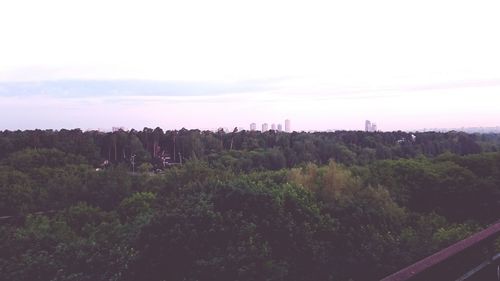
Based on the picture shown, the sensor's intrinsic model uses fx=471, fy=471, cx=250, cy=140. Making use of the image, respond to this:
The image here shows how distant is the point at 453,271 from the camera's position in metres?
2.28

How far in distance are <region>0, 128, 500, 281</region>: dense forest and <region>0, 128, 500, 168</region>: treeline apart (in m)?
0.89

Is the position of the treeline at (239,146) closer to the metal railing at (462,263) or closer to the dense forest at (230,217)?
the dense forest at (230,217)

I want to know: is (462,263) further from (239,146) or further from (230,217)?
(239,146)

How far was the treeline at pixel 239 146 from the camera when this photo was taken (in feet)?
155

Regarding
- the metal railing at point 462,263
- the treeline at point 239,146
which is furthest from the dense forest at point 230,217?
the metal railing at point 462,263

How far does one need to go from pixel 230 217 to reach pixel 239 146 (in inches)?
1887

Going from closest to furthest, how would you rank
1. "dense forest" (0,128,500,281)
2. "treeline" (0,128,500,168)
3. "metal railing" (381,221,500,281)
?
"metal railing" (381,221,500,281), "dense forest" (0,128,500,281), "treeline" (0,128,500,168)

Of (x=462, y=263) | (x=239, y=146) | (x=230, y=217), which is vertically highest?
(x=462, y=263)

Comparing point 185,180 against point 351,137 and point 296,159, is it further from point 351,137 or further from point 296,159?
point 351,137

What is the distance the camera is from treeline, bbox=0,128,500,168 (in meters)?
47.4

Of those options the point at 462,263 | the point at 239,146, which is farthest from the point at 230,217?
the point at 239,146

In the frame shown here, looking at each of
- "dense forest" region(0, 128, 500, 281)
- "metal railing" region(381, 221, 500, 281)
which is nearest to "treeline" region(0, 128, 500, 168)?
"dense forest" region(0, 128, 500, 281)

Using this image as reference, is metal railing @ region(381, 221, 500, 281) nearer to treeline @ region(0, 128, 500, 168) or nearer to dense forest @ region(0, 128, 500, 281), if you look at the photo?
dense forest @ region(0, 128, 500, 281)

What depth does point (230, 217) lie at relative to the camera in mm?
13758
